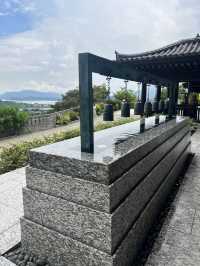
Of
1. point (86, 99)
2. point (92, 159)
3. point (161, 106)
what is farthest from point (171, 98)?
point (92, 159)

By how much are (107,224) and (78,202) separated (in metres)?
0.32

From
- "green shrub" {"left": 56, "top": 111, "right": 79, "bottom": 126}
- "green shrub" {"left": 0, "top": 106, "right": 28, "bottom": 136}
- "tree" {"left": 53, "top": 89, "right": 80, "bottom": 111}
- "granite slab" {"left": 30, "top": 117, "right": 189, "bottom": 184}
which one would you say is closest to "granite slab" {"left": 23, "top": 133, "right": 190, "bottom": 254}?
"granite slab" {"left": 30, "top": 117, "right": 189, "bottom": 184}

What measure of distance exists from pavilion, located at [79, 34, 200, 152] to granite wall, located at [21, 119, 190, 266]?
38 centimetres

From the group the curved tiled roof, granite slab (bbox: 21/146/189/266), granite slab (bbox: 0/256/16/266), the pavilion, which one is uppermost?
the curved tiled roof

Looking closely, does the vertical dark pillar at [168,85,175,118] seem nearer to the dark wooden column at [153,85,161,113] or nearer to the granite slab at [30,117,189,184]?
the dark wooden column at [153,85,161,113]

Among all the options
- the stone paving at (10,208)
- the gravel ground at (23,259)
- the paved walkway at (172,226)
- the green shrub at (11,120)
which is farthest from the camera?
the green shrub at (11,120)

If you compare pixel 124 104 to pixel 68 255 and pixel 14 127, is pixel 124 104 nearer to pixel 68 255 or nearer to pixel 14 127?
pixel 68 255

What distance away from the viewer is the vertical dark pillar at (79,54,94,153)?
1963 mm

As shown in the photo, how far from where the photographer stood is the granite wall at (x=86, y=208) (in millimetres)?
1767

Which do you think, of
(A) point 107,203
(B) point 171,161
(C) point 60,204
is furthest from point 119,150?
(B) point 171,161

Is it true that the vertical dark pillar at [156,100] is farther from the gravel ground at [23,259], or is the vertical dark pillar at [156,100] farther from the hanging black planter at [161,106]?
the gravel ground at [23,259]

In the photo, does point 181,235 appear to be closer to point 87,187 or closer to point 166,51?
point 87,187

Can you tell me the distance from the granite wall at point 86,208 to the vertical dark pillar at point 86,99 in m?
0.31

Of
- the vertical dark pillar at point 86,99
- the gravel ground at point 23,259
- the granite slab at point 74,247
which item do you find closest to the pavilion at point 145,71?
the vertical dark pillar at point 86,99
